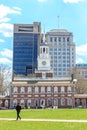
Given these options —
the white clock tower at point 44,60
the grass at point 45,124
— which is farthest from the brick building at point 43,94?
the grass at point 45,124

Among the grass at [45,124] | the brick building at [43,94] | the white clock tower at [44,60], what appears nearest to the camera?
the grass at [45,124]

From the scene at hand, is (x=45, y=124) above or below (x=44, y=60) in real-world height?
below

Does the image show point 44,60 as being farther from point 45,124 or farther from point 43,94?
point 45,124

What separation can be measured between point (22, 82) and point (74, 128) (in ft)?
283

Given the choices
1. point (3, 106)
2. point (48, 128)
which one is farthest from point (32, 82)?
point (48, 128)

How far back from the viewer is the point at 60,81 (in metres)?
113

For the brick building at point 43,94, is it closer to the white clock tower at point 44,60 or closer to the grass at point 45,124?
the white clock tower at point 44,60

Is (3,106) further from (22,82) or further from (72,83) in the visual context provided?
(72,83)

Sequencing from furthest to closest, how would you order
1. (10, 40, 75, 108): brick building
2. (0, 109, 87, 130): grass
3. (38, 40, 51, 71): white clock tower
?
1. (38, 40, 51, 71): white clock tower
2. (10, 40, 75, 108): brick building
3. (0, 109, 87, 130): grass

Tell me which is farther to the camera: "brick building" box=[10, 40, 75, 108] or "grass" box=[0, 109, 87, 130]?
"brick building" box=[10, 40, 75, 108]

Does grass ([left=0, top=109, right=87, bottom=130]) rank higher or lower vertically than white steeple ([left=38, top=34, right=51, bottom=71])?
lower

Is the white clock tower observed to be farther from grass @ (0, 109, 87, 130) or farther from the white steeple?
grass @ (0, 109, 87, 130)

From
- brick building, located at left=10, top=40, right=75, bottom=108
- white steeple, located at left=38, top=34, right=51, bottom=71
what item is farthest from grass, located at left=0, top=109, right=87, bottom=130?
white steeple, located at left=38, top=34, right=51, bottom=71

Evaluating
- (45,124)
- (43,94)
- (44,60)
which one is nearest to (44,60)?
(44,60)
